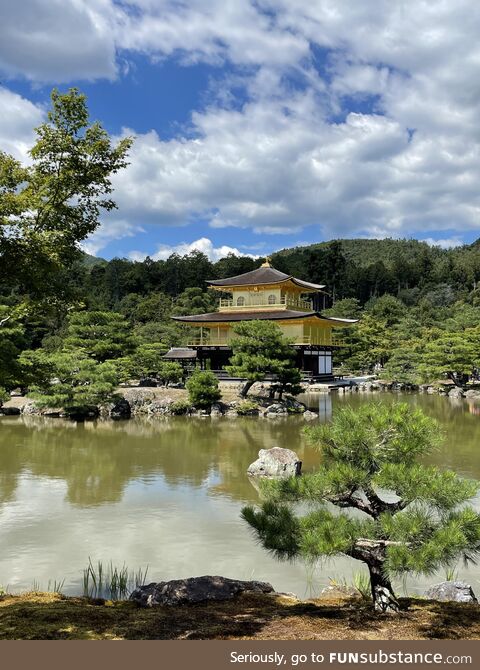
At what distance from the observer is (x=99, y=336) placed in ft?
73.7

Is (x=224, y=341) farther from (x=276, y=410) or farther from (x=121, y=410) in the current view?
(x=121, y=410)

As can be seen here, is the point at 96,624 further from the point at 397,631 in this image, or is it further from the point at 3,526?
the point at 3,526

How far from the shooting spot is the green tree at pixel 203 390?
19.3 meters

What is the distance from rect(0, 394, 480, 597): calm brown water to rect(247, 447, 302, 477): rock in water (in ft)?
1.35

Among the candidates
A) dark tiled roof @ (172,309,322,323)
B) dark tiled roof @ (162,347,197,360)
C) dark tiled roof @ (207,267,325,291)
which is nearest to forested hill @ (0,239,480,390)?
dark tiled roof @ (162,347,197,360)

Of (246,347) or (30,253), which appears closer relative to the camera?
(30,253)

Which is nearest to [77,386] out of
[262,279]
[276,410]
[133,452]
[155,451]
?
[133,452]

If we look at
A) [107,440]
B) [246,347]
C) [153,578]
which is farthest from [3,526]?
[246,347]

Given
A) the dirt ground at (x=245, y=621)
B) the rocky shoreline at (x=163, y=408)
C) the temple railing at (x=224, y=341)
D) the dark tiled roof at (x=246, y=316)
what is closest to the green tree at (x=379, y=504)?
the dirt ground at (x=245, y=621)

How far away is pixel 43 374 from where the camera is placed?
17.0 feet

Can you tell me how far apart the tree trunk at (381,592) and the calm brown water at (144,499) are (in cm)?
162

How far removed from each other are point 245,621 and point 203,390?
16021mm

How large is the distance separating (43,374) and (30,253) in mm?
1426

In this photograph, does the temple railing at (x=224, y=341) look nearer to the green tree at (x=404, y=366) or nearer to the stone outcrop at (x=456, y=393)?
the green tree at (x=404, y=366)
